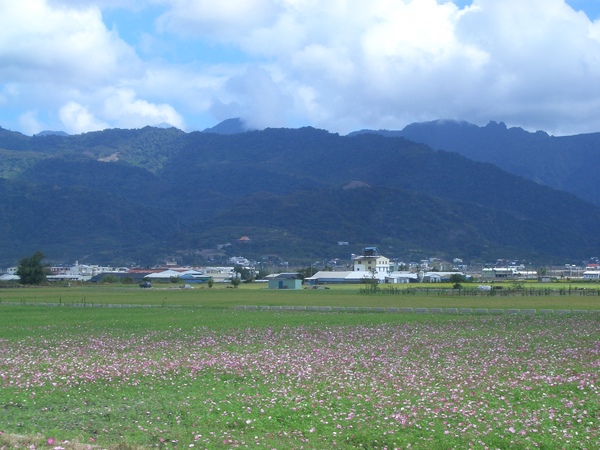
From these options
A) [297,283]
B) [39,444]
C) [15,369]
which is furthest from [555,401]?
[297,283]

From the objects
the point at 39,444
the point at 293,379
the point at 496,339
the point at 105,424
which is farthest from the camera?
the point at 496,339

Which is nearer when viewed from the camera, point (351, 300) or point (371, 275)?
point (351, 300)

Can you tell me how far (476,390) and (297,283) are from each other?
3087 inches

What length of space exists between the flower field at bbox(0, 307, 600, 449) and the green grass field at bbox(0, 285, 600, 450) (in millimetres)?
41

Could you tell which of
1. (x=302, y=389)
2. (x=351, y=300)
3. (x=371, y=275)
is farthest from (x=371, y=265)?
(x=302, y=389)

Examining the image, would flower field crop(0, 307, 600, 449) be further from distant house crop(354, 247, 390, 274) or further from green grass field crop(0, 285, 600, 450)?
distant house crop(354, 247, 390, 274)

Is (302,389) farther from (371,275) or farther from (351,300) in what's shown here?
(371,275)

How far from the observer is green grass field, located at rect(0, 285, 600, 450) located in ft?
39.4

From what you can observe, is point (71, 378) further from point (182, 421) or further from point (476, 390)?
point (476, 390)

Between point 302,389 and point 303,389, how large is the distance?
0.03 metres

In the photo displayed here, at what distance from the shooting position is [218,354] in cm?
2156

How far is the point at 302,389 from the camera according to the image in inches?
618

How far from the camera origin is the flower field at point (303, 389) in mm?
12031

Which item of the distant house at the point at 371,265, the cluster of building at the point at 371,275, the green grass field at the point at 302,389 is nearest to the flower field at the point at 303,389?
the green grass field at the point at 302,389
